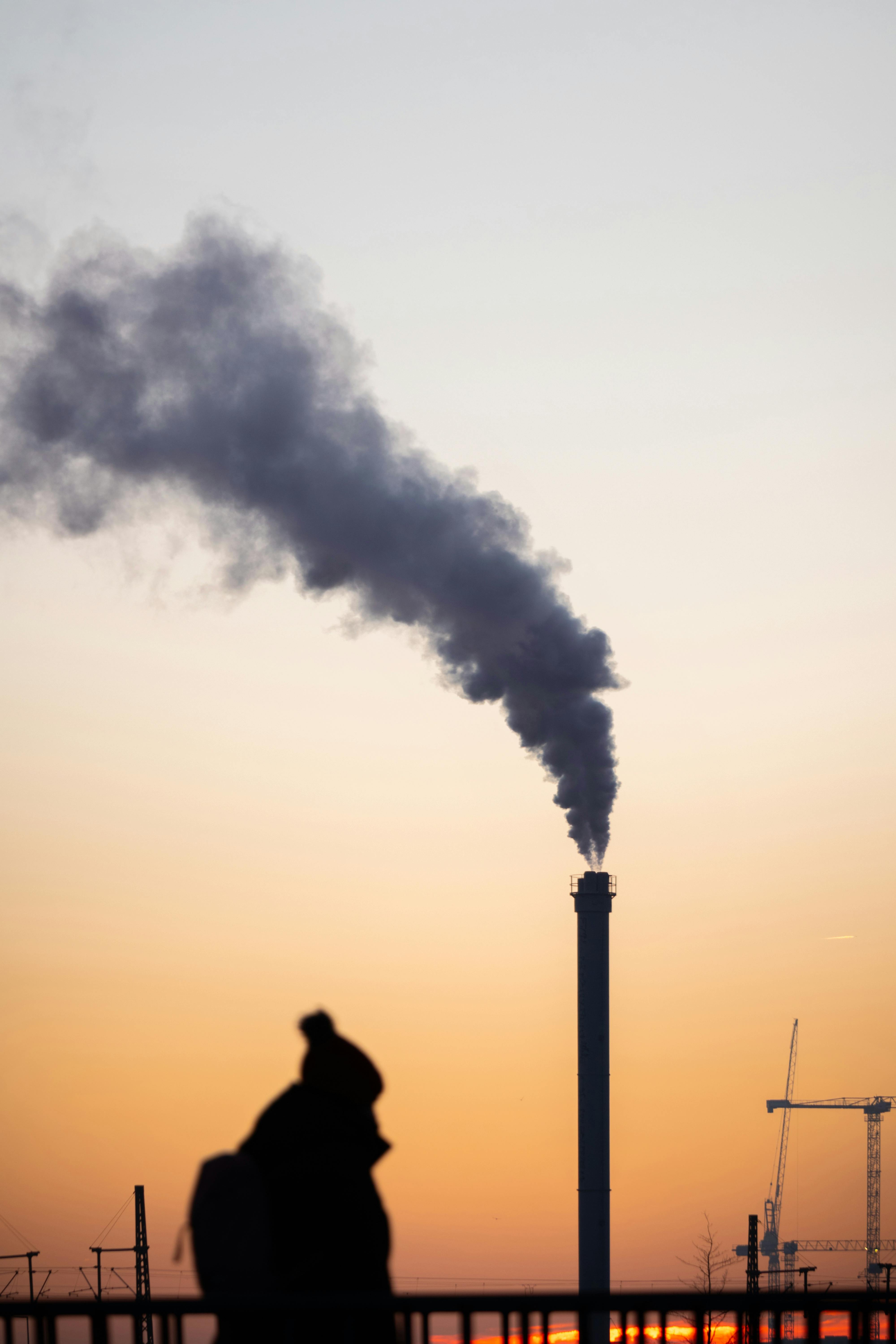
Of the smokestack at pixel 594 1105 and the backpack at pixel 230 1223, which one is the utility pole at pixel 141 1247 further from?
the backpack at pixel 230 1223

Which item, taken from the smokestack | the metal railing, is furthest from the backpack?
the smokestack

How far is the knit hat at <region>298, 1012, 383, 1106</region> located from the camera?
4082 millimetres

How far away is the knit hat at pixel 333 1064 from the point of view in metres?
4.08

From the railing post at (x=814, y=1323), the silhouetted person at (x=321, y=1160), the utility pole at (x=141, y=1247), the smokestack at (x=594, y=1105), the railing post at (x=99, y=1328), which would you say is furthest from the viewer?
the smokestack at (x=594, y=1105)

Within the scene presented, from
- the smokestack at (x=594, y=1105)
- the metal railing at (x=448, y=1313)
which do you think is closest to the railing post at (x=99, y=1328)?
the metal railing at (x=448, y=1313)

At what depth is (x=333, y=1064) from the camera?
161 inches

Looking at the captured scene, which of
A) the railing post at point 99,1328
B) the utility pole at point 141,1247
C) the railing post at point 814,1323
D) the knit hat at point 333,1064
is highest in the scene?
the knit hat at point 333,1064

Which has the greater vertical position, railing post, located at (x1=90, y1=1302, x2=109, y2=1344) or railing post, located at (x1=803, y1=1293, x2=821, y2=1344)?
railing post, located at (x1=90, y1=1302, x2=109, y2=1344)

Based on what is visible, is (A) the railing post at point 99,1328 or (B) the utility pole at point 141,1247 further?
(B) the utility pole at point 141,1247

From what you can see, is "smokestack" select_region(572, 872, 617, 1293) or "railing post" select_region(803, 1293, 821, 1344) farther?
"smokestack" select_region(572, 872, 617, 1293)

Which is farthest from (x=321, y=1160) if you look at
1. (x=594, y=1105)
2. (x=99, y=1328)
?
(x=594, y=1105)

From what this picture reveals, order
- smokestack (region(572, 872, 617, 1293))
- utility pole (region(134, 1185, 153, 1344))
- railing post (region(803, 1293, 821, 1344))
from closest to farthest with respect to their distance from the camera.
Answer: railing post (region(803, 1293, 821, 1344)) → utility pole (region(134, 1185, 153, 1344)) → smokestack (region(572, 872, 617, 1293))

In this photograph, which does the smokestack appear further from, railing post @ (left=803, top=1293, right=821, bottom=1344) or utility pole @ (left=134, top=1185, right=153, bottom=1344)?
railing post @ (left=803, top=1293, right=821, bottom=1344)

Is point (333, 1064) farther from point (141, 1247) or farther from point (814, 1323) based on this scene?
point (141, 1247)
